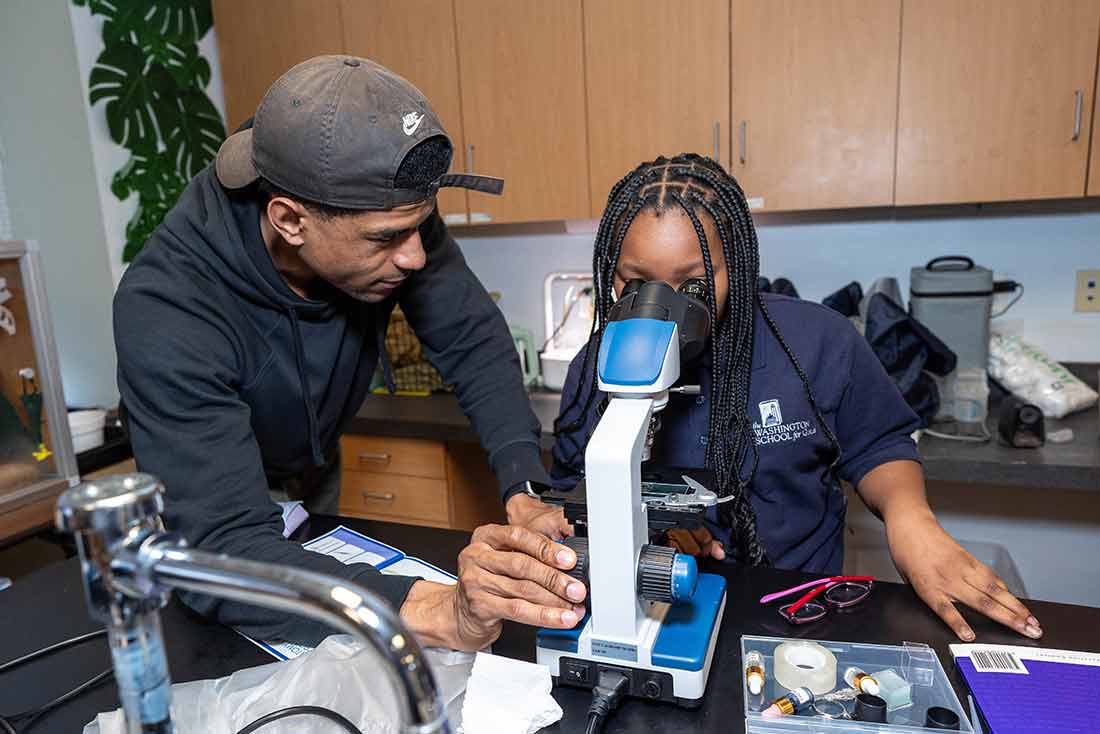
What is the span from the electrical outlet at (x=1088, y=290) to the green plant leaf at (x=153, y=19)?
290 cm

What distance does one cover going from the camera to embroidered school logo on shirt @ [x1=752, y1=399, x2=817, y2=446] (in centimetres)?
119

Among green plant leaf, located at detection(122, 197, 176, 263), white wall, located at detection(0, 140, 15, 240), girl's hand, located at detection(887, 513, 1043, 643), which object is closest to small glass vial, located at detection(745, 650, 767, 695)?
girl's hand, located at detection(887, 513, 1043, 643)

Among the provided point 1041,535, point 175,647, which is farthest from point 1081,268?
point 175,647

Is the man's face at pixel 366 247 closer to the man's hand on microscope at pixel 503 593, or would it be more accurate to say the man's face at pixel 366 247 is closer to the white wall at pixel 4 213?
the man's hand on microscope at pixel 503 593

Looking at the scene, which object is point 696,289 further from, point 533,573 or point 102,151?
point 102,151

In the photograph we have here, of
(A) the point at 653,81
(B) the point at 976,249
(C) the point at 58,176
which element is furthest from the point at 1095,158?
(C) the point at 58,176

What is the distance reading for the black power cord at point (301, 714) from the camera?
695 mm

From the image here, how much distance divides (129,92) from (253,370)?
5.76 ft

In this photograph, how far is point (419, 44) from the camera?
2.41m

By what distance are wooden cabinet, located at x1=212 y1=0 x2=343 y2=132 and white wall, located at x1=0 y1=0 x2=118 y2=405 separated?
490mm

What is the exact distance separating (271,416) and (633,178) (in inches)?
27.0

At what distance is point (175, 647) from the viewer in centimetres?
90

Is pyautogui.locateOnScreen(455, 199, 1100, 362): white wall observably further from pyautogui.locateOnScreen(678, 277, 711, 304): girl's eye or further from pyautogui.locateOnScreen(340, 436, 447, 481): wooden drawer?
pyautogui.locateOnScreen(678, 277, 711, 304): girl's eye

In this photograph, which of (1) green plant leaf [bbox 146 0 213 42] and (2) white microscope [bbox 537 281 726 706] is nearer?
(2) white microscope [bbox 537 281 726 706]
